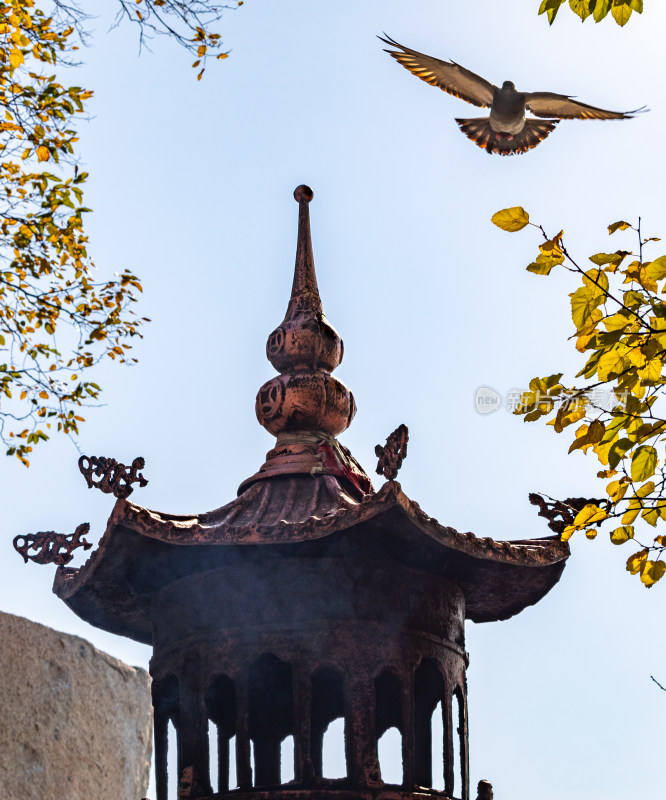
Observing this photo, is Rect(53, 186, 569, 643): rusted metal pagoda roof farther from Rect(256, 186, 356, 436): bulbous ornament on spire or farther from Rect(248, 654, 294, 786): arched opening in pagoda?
Rect(248, 654, 294, 786): arched opening in pagoda

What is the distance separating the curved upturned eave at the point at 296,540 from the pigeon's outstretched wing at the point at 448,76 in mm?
3300

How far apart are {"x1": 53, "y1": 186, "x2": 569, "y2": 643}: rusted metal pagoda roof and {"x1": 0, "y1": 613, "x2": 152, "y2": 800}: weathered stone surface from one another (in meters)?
0.97

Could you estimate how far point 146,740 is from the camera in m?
5.92

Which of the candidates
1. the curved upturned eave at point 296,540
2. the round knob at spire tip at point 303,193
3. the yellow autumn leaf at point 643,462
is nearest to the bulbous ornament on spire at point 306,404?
the curved upturned eave at point 296,540

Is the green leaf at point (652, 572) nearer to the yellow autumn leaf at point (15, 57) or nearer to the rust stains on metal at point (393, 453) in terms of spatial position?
the rust stains on metal at point (393, 453)

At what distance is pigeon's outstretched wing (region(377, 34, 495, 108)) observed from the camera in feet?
27.5

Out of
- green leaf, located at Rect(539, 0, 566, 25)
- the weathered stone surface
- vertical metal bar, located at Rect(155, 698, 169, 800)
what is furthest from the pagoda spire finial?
green leaf, located at Rect(539, 0, 566, 25)

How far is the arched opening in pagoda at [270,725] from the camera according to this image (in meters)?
7.44

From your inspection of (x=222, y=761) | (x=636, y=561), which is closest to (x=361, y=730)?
(x=222, y=761)

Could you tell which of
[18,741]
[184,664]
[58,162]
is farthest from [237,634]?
[58,162]

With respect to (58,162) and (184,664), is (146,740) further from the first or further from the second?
(58,162)

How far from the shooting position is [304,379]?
296 inches

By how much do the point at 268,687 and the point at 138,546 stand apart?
1390 mm

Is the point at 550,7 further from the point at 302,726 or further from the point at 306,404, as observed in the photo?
the point at 302,726
